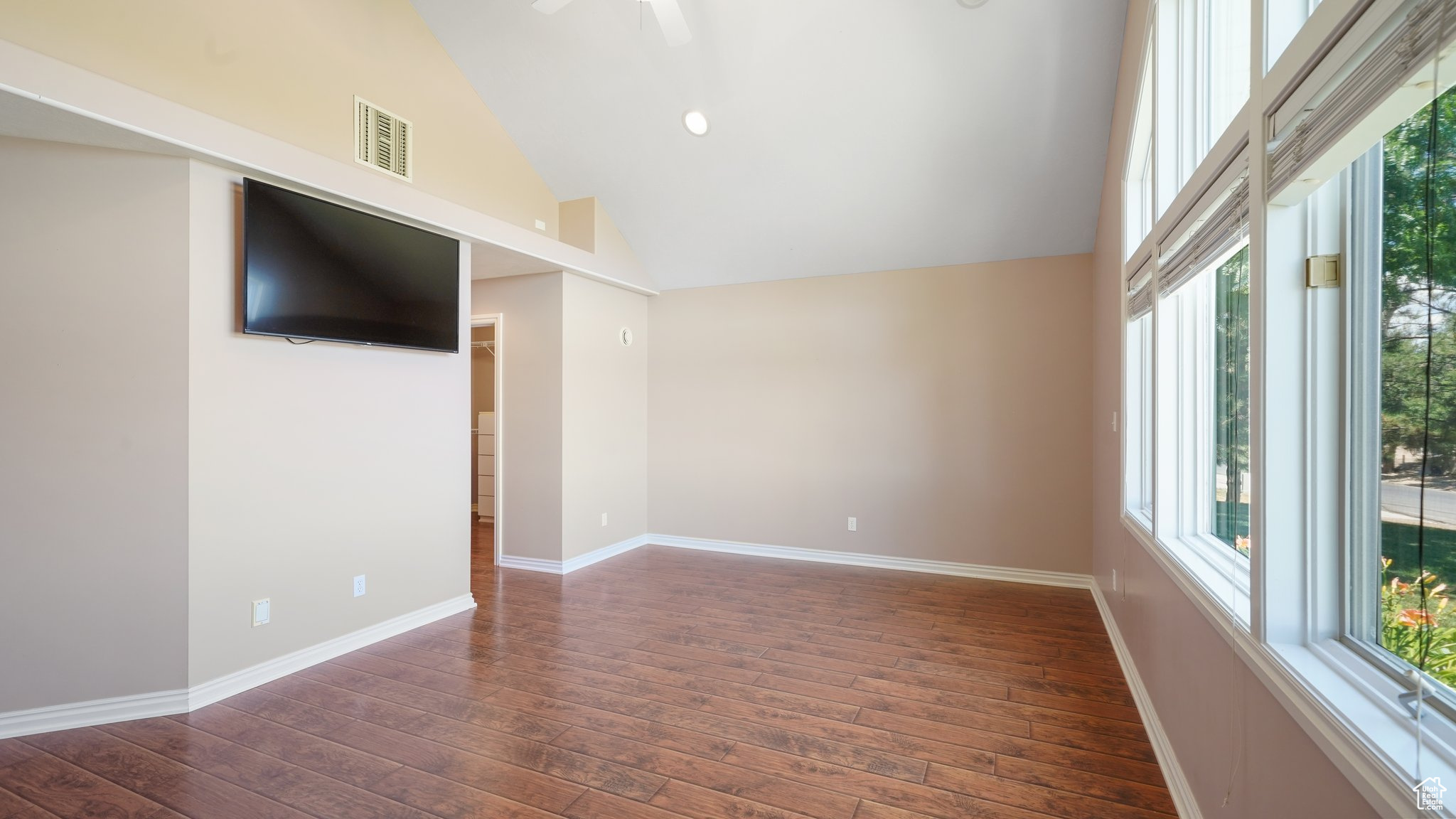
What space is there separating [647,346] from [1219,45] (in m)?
4.84

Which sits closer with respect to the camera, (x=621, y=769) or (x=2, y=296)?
(x=621, y=769)

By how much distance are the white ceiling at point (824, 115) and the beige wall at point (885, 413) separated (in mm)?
401

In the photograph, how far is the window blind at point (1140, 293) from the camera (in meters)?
2.70

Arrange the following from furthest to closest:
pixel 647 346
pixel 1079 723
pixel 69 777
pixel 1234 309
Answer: pixel 647 346 → pixel 1079 723 → pixel 69 777 → pixel 1234 309

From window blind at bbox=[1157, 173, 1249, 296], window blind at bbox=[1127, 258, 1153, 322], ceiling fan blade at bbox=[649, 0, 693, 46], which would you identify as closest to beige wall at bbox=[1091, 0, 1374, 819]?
window blind at bbox=[1127, 258, 1153, 322]

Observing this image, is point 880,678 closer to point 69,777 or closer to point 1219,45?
point 1219,45

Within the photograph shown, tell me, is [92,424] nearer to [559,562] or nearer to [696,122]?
[559,562]

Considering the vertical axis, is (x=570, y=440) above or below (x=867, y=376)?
below

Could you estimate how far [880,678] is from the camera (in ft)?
Result: 10.3

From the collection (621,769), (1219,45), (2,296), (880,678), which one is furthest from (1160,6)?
(2,296)

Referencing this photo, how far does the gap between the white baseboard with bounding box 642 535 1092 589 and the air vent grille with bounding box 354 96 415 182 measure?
3.79m

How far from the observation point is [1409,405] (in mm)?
1094

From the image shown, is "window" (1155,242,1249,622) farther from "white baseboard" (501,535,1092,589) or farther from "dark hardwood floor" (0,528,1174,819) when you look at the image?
"white baseboard" (501,535,1092,589)

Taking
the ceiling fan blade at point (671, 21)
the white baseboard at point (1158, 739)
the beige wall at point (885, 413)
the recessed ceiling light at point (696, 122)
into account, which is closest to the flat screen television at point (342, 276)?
Result: the recessed ceiling light at point (696, 122)
